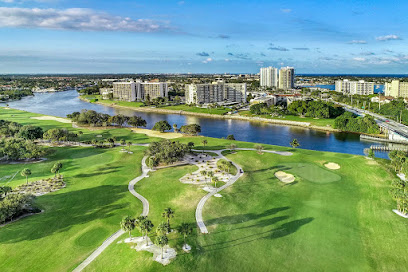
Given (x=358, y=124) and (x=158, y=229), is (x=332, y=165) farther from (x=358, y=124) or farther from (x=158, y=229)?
(x=358, y=124)

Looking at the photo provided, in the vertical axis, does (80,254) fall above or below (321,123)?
below

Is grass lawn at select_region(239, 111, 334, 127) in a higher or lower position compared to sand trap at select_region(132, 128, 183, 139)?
higher

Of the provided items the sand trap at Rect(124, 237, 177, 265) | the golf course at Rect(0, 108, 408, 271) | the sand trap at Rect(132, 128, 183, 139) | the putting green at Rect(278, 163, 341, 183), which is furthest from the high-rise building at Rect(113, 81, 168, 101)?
the sand trap at Rect(124, 237, 177, 265)

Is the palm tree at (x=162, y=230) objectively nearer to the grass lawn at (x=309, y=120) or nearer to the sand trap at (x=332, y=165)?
the sand trap at (x=332, y=165)

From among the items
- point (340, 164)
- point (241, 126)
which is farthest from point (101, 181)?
point (241, 126)

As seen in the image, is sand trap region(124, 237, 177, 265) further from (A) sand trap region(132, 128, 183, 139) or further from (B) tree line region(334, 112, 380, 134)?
(B) tree line region(334, 112, 380, 134)

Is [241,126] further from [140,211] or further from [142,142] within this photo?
[140,211]

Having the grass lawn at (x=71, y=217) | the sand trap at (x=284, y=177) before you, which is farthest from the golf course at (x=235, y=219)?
the sand trap at (x=284, y=177)
